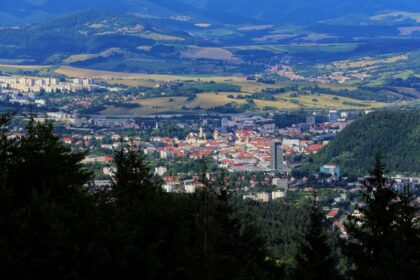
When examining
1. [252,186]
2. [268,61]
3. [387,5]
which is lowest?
[252,186]

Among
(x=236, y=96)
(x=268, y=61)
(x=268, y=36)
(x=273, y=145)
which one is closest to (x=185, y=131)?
(x=273, y=145)

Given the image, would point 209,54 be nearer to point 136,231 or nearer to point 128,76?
point 128,76

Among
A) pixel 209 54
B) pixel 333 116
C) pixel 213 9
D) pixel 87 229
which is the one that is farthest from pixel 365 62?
pixel 87 229

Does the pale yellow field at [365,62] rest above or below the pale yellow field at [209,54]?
below

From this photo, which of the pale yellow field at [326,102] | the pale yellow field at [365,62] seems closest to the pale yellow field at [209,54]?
the pale yellow field at [365,62]

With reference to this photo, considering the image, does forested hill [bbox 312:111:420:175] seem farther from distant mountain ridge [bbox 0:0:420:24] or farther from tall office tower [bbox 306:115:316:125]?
distant mountain ridge [bbox 0:0:420:24]

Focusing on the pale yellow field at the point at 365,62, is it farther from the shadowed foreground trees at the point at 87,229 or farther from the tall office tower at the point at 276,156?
the shadowed foreground trees at the point at 87,229

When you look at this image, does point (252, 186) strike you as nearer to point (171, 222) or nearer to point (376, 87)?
point (171, 222)
